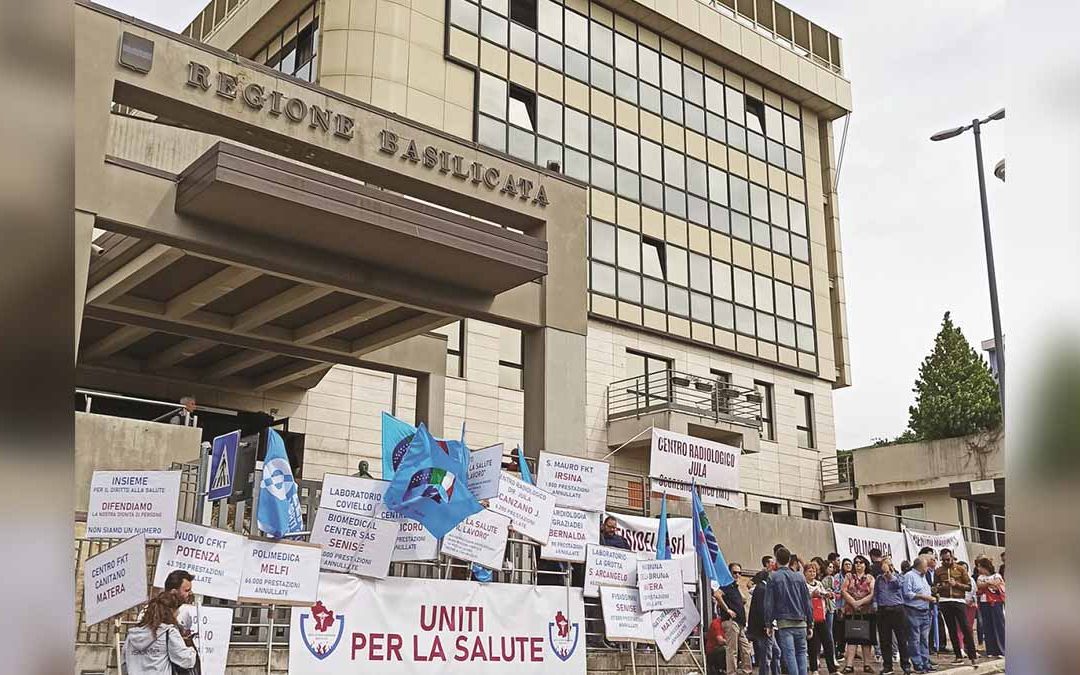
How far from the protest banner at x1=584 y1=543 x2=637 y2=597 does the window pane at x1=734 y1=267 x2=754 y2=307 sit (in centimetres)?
2241

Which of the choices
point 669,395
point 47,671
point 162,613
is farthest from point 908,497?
point 47,671

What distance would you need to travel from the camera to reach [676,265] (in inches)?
1342

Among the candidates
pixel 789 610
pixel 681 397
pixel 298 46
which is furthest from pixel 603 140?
pixel 789 610

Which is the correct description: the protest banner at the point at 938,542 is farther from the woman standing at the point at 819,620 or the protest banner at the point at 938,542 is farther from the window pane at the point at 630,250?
the window pane at the point at 630,250

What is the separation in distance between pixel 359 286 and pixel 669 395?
1630 cm

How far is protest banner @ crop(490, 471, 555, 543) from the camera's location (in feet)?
43.8

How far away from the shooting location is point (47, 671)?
104 cm

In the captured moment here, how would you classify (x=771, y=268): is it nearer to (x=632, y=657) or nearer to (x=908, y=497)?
(x=908, y=497)

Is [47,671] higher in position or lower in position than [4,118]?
lower

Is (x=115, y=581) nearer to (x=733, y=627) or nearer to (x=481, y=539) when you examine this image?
(x=481, y=539)

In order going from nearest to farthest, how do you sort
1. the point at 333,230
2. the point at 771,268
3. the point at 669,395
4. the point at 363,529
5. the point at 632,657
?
the point at 363,529 < the point at 632,657 < the point at 333,230 < the point at 669,395 < the point at 771,268

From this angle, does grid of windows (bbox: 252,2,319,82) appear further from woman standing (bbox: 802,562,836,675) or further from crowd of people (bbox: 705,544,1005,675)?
crowd of people (bbox: 705,544,1005,675)

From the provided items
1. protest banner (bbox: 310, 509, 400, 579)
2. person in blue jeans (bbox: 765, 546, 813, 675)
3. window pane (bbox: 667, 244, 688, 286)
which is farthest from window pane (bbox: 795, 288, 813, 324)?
protest banner (bbox: 310, 509, 400, 579)

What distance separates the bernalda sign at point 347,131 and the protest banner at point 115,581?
7.88 meters
